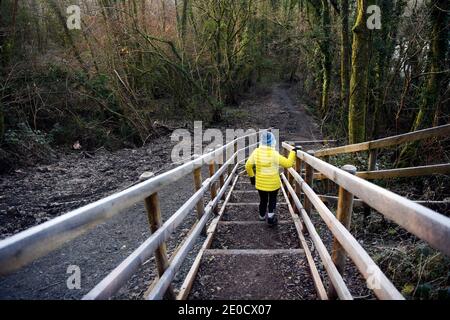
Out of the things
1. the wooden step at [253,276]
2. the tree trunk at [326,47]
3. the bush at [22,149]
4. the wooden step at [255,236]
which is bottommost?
the wooden step at [255,236]

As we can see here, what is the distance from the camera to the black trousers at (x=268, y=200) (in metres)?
4.76

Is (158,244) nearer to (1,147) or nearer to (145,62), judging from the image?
(1,147)

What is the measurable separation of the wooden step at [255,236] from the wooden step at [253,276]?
2.15ft

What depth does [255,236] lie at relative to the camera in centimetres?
437

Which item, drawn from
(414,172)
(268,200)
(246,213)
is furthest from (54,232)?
(414,172)

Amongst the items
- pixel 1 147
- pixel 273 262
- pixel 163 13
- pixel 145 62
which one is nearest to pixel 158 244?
pixel 273 262

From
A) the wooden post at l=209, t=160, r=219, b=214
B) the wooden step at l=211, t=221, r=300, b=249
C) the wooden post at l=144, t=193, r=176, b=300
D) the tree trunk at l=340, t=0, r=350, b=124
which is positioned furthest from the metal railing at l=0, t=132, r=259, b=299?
the tree trunk at l=340, t=0, r=350, b=124

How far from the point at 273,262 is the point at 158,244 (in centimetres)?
163

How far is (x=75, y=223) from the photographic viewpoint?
1401mm

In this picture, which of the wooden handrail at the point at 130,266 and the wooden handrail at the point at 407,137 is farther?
the wooden handrail at the point at 407,137

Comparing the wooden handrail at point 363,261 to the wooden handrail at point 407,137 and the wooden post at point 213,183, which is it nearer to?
the wooden post at point 213,183

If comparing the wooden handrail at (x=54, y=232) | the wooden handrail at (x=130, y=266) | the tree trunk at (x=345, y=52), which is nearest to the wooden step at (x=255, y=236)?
the wooden handrail at (x=130, y=266)

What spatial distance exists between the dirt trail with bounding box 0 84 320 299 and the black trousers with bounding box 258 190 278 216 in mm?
1447

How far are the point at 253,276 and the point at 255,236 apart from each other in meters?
Answer: 1.34
